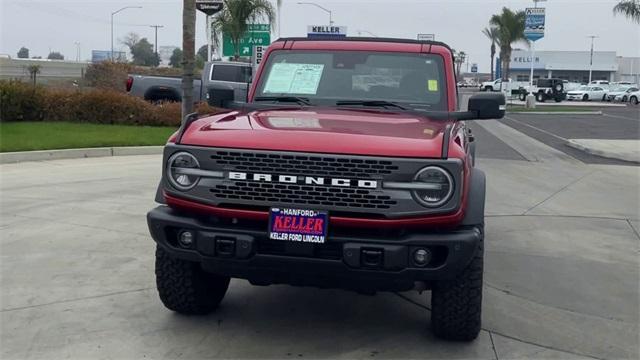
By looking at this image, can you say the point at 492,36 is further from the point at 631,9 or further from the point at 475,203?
the point at 475,203

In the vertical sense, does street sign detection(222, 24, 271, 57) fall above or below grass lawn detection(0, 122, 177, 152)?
above

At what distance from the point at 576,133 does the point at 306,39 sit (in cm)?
1892

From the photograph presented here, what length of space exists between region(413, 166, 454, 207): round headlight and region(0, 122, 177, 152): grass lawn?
35.2 feet

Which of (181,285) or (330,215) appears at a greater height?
(330,215)

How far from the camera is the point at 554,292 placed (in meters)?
5.86

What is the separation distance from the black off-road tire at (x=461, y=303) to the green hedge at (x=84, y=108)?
43.5 feet

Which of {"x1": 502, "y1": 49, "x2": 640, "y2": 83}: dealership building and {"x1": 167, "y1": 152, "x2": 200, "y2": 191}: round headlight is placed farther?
{"x1": 502, "y1": 49, "x2": 640, "y2": 83}: dealership building

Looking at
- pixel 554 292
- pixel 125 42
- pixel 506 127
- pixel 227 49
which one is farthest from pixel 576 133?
pixel 125 42

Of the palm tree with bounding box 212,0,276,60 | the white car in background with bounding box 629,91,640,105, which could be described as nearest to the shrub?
the palm tree with bounding box 212,0,276,60

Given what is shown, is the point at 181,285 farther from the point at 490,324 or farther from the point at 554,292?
the point at 554,292

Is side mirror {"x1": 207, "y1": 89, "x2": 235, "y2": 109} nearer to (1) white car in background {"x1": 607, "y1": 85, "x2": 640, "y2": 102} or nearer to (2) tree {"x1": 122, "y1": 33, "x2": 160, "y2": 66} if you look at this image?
(1) white car in background {"x1": 607, "y1": 85, "x2": 640, "y2": 102}

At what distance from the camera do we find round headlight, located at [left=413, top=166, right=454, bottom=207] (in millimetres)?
3902

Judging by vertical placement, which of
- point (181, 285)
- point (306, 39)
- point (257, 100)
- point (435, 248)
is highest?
point (306, 39)

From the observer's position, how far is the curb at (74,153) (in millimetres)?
12516
